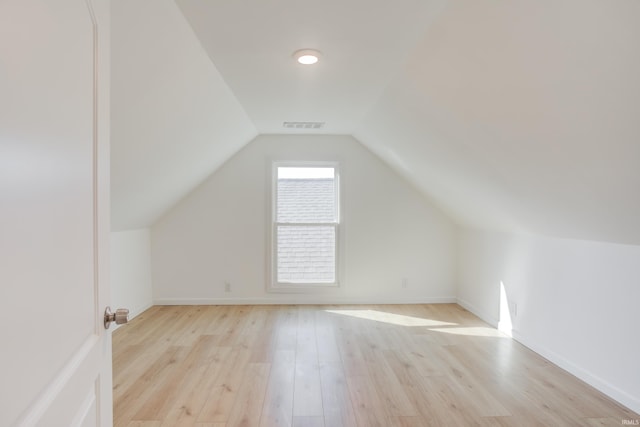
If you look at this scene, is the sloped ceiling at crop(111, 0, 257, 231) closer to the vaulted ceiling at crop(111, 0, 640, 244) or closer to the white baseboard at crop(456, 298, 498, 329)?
the vaulted ceiling at crop(111, 0, 640, 244)

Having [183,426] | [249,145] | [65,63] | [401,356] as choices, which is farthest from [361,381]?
[249,145]

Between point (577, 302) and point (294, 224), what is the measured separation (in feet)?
10.3

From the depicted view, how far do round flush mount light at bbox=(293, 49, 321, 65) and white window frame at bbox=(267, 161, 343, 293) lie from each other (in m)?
2.41

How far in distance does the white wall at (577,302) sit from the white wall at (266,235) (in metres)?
0.96

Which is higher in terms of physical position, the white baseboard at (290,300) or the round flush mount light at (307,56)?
the round flush mount light at (307,56)

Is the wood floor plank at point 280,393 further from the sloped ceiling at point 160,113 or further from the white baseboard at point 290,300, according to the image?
the sloped ceiling at point 160,113

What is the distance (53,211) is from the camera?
73 cm

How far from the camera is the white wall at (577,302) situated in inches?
93.8

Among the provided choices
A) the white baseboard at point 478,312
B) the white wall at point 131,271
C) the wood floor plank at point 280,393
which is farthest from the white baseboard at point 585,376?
the white wall at point 131,271

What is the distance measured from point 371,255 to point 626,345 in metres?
2.82

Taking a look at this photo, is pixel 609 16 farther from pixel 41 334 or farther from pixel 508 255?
pixel 508 255

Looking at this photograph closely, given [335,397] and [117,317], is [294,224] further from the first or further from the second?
[117,317]

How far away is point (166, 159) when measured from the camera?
129 inches

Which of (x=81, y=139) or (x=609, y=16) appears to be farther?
(x=609, y=16)
